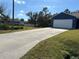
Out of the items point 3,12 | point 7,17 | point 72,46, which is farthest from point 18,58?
point 7,17

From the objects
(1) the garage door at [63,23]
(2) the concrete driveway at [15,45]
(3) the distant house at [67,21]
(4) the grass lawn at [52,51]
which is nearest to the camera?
(2) the concrete driveway at [15,45]

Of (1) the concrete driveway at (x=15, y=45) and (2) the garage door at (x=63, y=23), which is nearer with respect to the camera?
(1) the concrete driveway at (x=15, y=45)

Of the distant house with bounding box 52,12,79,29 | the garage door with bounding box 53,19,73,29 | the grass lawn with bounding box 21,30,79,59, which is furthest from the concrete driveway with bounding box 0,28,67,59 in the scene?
the garage door with bounding box 53,19,73,29

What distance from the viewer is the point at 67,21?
37156 mm

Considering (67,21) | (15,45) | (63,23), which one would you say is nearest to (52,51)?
(15,45)

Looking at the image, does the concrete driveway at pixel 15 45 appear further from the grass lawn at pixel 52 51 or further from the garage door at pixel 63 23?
the garage door at pixel 63 23

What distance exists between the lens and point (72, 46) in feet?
41.1

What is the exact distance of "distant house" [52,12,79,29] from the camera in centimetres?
3603

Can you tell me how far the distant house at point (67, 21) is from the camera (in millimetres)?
36031

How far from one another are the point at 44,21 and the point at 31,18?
481 inches

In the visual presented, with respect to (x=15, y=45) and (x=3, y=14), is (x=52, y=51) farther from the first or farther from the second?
(x=3, y=14)

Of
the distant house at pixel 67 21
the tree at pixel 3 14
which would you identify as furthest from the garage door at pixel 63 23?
the tree at pixel 3 14

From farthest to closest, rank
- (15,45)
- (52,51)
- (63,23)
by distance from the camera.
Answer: (63,23) < (15,45) < (52,51)

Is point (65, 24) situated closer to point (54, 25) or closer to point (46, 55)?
point (54, 25)
